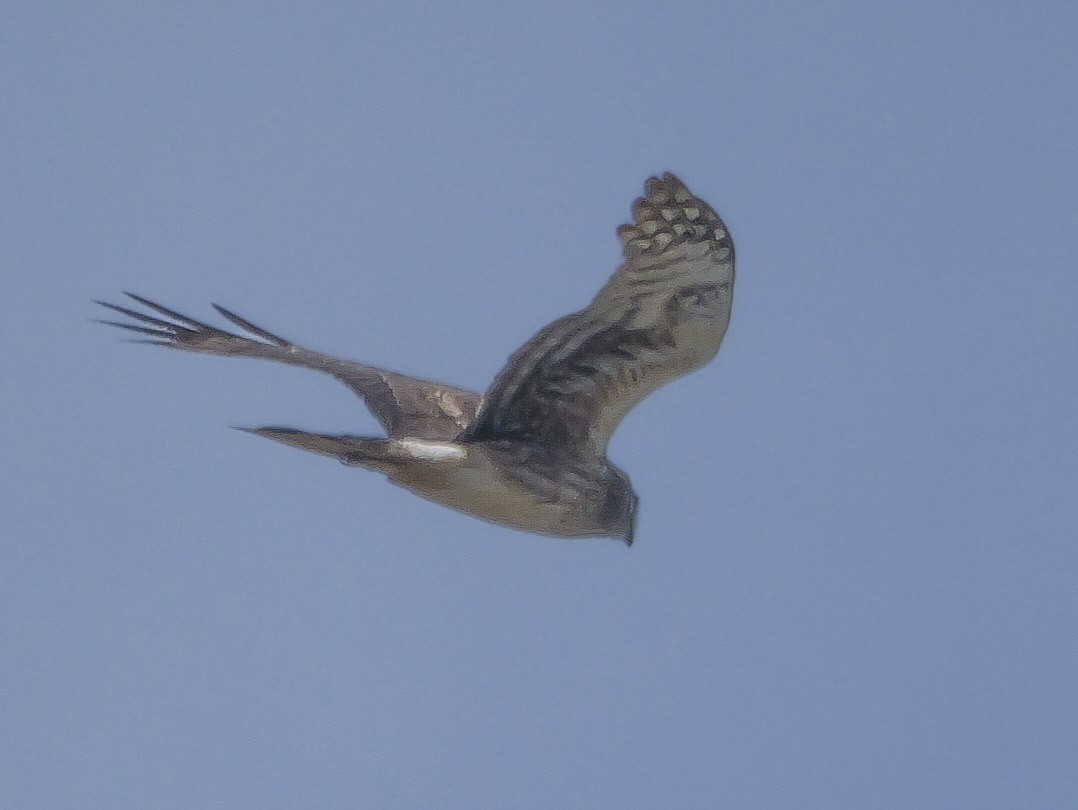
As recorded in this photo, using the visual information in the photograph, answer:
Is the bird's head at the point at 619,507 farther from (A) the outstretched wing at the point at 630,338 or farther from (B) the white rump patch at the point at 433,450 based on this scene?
(B) the white rump patch at the point at 433,450

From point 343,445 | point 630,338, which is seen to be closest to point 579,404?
point 630,338

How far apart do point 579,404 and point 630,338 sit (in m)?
0.45

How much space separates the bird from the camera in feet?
22.5

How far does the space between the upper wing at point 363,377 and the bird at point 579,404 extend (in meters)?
0.02

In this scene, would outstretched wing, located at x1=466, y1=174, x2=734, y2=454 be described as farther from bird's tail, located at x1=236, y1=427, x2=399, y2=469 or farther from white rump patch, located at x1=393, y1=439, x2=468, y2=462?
bird's tail, located at x1=236, y1=427, x2=399, y2=469

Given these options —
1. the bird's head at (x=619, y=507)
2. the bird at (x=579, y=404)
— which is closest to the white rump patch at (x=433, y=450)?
the bird at (x=579, y=404)

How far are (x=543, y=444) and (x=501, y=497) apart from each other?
286 mm

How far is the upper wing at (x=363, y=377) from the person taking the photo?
7895 mm

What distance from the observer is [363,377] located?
27.3 feet

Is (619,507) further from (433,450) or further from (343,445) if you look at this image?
(343,445)

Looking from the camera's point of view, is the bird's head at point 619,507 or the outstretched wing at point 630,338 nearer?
the outstretched wing at point 630,338

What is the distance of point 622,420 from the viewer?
7.47 meters

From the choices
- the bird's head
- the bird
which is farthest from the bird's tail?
the bird's head

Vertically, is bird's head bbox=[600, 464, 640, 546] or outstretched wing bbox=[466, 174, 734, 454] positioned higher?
outstretched wing bbox=[466, 174, 734, 454]
